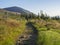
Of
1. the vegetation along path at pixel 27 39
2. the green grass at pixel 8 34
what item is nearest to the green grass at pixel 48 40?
the vegetation along path at pixel 27 39

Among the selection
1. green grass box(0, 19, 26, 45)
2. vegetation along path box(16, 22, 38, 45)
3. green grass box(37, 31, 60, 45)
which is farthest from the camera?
vegetation along path box(16, 22, 38, 45)

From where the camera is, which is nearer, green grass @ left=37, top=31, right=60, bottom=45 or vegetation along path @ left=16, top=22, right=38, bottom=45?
green grass @ left=37, top=31, right=60, bottom=45

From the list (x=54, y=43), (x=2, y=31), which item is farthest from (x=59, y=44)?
(x=2, y=31)

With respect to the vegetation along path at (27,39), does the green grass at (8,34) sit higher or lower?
higher

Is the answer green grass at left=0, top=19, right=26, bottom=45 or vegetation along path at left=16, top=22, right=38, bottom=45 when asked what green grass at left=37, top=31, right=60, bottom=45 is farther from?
green grass at left=0, top=19, right=26, bottom=45

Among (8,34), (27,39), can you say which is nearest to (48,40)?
(27,39)

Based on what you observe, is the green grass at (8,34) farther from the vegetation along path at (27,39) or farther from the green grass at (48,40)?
the green grass at (48,40)

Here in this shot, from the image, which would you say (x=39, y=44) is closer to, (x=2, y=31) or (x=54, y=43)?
(x=54, y=43)

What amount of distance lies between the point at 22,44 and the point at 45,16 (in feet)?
253

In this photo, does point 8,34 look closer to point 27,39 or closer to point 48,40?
point 27,39

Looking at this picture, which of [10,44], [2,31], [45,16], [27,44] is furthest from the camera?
[45,16]

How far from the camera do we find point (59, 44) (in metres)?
13.5

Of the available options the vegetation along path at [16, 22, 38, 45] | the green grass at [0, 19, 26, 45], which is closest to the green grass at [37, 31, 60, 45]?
the vegetation along path at [16, 22, 38, 45]

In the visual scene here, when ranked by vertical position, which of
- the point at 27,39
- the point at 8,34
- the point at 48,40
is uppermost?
the point at 48,40
